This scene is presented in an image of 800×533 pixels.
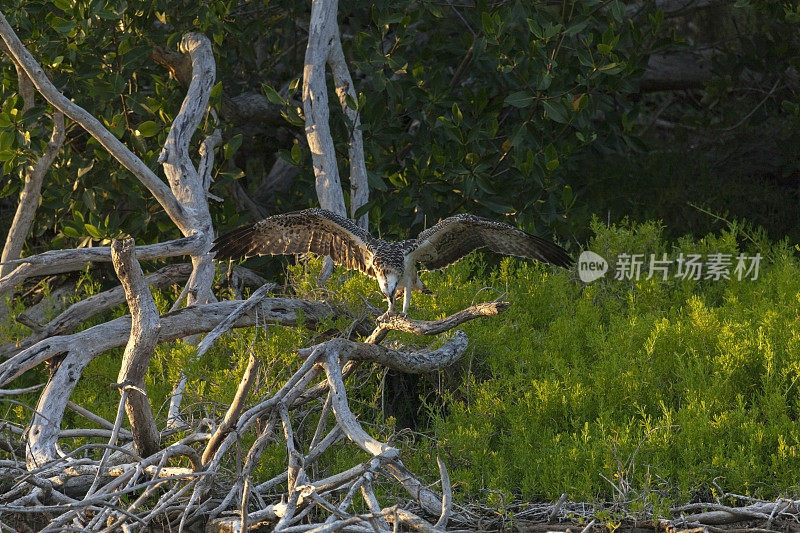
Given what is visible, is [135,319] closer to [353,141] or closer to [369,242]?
[369,242]

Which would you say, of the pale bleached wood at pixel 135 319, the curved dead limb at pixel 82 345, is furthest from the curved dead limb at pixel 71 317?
the pale bleached wood at pixel 135 319

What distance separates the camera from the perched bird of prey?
5234 mm

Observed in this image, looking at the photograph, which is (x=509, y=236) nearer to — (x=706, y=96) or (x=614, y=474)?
(x=614, y=474)

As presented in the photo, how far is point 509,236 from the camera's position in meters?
5.38

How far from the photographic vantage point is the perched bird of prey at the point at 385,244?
17.2 feet

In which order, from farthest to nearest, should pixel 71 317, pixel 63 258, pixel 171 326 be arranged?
pixel 71 317 < pixel 171 326 < pixel 63 258

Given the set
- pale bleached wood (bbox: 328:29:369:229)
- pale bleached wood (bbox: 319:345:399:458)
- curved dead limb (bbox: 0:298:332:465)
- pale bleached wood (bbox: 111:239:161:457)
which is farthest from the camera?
pale bleached wood (bbox: 328:29:369:229)

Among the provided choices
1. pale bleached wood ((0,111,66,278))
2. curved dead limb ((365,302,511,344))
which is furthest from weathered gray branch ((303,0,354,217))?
curved dead limb ((365,302,511,344))

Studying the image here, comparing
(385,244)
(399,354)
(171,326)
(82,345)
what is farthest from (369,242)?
(82,345)

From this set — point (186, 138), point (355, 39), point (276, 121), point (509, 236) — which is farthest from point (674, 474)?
point (276, 121)

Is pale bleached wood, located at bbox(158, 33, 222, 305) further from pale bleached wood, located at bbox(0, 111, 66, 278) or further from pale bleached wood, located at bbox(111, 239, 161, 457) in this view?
pale bleached wood, located at bbox(111, 239, 161, 457)

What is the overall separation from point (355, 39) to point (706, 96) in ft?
10.9

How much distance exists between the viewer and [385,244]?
536cm

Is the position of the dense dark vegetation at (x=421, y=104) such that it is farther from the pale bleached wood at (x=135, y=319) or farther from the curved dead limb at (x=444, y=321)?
the pale bleached wood at (x=135, y=319)
